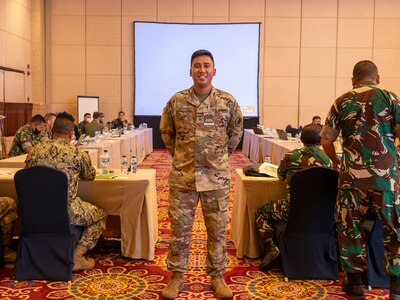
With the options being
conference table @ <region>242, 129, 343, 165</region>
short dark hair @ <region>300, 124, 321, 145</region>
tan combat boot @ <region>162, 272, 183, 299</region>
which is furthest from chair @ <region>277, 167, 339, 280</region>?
conference table @ <region>242, 129, 343, 165</region>

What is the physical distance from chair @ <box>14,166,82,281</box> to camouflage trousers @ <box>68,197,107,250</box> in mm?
108

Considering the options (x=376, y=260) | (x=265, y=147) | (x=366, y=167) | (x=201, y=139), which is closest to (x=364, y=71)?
(x=366, y=167)

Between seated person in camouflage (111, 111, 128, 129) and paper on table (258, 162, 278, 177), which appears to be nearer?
paper on table (258, 162, 278, 177)

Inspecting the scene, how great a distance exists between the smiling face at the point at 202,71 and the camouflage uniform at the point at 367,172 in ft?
2.81

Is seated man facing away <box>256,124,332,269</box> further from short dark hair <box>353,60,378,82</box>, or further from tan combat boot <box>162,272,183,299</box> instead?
tan combat boot <box>162,272,183,299</box>

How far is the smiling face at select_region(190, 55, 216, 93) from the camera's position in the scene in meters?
3.01

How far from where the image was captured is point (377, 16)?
14555 millimetres

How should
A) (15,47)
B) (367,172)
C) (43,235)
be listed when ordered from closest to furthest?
(367,172)
(43,235)
(15,47)

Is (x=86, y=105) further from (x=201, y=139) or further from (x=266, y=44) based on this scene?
(x=201, y=139)

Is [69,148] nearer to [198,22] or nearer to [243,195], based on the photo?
[243,195]

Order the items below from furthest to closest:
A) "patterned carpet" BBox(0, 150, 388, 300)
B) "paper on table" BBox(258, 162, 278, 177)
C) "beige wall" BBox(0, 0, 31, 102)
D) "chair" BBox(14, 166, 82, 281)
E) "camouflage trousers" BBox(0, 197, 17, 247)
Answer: "beige wall" BBox(0, 0, 31, 102) → "paper on table" BBox(258, 162, 278, 177) → "camouflage trousers" BBox(0, 197, 17, 247) → "chair" BBox(14, 166, 82, 281) → "patterned carpet" BBox(0, 150, 388, 300)

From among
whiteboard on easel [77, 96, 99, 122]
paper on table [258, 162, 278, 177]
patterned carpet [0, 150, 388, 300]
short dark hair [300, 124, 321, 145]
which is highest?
whiteboard on easel [77, 96, 99, 122]

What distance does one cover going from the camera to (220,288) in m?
3.24

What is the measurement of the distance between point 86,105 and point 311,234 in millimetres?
11615
